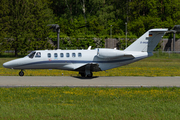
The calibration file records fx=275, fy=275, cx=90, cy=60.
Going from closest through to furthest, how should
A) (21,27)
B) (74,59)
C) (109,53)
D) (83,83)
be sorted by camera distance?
(83,83)
(109,53)
(74,59)
(21,27)

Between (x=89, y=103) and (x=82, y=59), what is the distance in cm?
1117

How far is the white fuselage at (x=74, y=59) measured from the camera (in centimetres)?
2302

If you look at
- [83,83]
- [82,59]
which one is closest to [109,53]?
[82,59]

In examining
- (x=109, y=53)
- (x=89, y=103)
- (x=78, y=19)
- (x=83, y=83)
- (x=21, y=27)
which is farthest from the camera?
(x=78, y=19)

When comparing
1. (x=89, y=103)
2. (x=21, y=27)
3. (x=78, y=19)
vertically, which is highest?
(x=78, y=19)

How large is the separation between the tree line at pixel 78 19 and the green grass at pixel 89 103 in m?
42.2

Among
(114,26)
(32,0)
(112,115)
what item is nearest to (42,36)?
(32,0)

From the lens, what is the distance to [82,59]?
23.5 meters

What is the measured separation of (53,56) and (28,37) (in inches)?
1376

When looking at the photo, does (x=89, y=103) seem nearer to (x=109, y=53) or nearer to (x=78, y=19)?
(x=109, y=53)

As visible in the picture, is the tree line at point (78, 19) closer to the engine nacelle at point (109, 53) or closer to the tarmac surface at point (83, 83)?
the engine nacelle at point (109, 53)

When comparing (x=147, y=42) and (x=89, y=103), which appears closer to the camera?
(x=89, y=103)

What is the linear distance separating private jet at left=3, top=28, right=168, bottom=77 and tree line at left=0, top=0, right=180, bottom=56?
3373 cm

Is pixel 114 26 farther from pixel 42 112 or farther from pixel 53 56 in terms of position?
pixel 42 112
